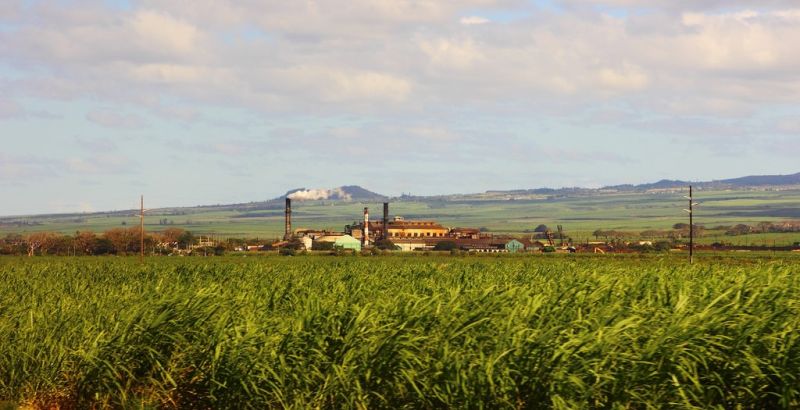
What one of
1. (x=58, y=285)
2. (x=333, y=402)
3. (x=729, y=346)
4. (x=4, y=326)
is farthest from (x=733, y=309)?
(x=58, y=285)

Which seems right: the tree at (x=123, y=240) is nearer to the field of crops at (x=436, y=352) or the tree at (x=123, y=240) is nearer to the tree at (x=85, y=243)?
the tree at (x=85, y=243)

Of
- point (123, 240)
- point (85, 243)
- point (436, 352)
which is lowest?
point (85, 243)

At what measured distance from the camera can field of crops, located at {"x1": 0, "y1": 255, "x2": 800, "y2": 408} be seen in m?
11.6

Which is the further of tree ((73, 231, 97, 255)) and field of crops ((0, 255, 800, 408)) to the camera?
tree ((73, 231, 97, 255))

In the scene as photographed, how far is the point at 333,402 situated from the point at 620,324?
12.9 feet

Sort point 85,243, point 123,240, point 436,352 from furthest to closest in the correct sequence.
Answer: point 123,240 < point 85,243 < point 436,352

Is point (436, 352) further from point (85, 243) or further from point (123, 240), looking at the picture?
point (85, 243)

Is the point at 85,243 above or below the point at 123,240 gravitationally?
below

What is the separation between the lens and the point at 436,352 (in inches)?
513

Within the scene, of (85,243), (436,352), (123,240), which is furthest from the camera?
(123,240)

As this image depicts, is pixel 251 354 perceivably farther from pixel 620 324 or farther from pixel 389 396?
pixel 620 324

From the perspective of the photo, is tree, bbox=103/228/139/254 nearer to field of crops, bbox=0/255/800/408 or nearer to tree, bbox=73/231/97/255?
tree, bbox=73/231/97/255

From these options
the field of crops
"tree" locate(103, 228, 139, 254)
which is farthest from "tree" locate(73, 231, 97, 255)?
the field of crops

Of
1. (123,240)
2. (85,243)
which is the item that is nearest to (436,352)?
(123,240)
